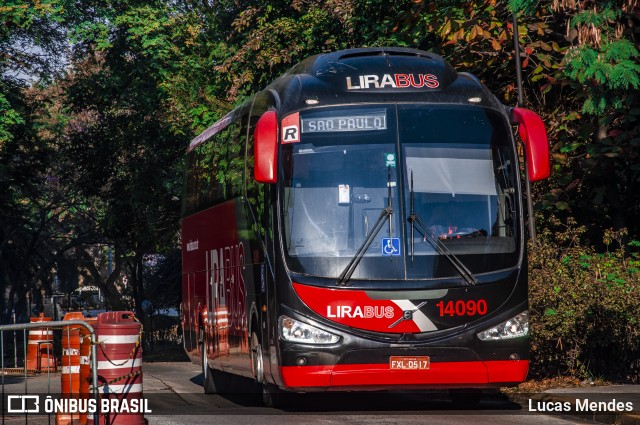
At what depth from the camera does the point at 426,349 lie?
12234 mm

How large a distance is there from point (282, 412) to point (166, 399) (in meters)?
3.05

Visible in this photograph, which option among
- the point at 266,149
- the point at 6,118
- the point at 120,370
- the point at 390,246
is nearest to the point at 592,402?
the point at 390,246

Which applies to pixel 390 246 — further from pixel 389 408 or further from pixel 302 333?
pixel 389 408

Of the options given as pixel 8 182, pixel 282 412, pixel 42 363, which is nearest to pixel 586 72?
pixel 282 412

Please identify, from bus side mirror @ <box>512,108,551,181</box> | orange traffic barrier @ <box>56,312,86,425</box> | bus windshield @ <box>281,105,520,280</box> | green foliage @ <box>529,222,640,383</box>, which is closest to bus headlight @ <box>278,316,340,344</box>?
bus windshield @ <box>281,105,520,280</box>

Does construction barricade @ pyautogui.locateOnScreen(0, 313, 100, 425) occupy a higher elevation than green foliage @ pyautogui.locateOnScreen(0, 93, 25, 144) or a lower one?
lower

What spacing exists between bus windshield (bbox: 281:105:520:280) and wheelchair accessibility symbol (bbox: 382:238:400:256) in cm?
1

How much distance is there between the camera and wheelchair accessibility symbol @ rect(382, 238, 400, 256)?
486 inches

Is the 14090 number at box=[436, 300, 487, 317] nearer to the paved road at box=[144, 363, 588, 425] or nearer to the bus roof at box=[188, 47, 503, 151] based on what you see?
the paved road at box=[144, 363, 588, 425]

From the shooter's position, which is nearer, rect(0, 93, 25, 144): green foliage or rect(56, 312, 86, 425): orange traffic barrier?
rect(56, 312, 86, 425): orange traffic barrier

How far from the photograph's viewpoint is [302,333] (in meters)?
12.4

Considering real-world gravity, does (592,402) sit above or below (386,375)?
below

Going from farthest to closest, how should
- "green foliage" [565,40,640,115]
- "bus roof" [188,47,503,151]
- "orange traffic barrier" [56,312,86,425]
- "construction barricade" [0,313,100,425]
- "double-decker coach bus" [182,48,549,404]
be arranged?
1. "green foliage" [565,40,640,115]
2. "orange traffic barrier" [56,312,86,425]
3. "bus roof" [188,47,503,151]
4. "double-decker coach bus" [182,48,549,404]
5. "construction barricade" [0,313,100,425]

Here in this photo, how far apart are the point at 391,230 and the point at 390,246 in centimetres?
17
